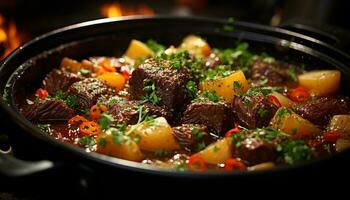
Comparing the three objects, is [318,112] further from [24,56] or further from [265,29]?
[24,56]

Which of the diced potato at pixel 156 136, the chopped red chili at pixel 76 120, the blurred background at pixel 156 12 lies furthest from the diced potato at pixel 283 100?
the chopped red chili at pixel 76 120

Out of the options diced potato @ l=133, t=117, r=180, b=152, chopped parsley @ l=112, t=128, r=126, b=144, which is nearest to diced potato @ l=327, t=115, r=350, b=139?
diced potato @ l=133, t=117, r=180, b=152

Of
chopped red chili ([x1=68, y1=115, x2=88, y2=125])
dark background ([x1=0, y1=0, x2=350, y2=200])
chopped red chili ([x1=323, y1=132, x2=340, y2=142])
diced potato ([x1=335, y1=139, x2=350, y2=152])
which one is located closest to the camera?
diced potato ([x1=335, y1=139, x2=350, y2=152])

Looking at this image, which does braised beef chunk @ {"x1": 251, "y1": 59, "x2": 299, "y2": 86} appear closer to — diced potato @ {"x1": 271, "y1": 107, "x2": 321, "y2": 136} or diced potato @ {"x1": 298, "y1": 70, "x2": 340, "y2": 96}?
diced potato @ {"x1": 298, "y1": 70, "x2": 340, "y2": 96}

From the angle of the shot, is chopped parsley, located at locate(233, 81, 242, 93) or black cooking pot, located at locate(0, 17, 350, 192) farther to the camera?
chopped parsley, located at locate(233, 81, 242, 93)

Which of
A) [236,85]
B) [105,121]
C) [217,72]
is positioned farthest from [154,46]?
[105,121]

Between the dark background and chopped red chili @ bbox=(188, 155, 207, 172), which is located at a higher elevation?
the dark background

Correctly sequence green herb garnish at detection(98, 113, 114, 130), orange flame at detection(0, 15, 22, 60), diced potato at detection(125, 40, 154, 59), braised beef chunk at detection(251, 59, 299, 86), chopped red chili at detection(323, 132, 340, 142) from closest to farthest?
1. green herb garnish at detection(98, 113, 114, 130)
2. chopped red chili at detection(323, 132, 340, 142)
3. braised beef chunk at detection(251, 59, 299, 86)
4. diced potato at detection(125, 40, 154, 59)
5. orange flame at detection(0, 15, 22, 60)

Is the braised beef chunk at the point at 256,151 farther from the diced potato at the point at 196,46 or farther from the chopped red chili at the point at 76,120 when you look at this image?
the diced potato at the point at 196,46
